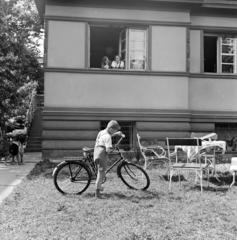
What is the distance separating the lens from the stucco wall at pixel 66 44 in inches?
504

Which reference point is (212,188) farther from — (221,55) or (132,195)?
(221,55)

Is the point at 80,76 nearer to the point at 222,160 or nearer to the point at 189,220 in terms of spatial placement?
the point at 222,160

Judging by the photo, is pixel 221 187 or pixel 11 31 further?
pixel 11 31

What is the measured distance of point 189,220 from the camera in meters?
5.68

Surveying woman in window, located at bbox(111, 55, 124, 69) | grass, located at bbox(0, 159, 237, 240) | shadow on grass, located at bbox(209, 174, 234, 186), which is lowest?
shadow on grass, located at bbox(209, 174, 234, 186)

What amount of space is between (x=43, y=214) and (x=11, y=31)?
10.8 meters

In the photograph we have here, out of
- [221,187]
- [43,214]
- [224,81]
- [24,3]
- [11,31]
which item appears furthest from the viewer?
[24,3]

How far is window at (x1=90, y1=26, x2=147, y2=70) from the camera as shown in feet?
43.7

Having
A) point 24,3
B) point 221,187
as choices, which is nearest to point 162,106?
point 221,187

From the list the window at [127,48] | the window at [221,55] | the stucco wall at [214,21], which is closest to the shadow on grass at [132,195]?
the window at [127,48]

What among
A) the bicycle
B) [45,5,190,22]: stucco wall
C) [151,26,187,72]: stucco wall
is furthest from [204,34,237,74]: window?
the bicycle

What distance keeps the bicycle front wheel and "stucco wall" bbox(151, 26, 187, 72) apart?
19.9 feet

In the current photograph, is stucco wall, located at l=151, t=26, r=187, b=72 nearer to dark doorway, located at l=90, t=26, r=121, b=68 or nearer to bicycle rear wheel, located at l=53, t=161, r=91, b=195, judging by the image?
dark doorway, located at l=90, t=26, r=121, b=68

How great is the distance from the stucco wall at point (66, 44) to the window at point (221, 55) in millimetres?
4758
